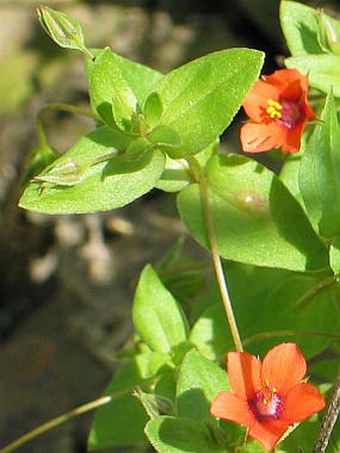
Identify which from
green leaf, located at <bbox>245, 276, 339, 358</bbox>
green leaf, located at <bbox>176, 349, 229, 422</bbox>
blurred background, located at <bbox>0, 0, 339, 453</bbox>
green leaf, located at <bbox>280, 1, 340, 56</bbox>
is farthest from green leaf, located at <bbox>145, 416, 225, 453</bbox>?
blurred background, located at <bbox>0, 0, 339, 453</bbox>

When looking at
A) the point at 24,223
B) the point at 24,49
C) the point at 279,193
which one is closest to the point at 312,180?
the point at 279,193

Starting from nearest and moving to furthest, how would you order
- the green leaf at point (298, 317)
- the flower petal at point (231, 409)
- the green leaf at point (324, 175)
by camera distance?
the flower petal at point (231, 409) → the green leaf at point (324, 175) → the green leaf at point (298, 317)

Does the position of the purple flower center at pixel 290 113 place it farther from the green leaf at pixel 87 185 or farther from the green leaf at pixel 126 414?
the green leaf at pixel 126 414

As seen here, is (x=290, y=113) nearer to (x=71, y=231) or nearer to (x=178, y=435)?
(x=178, y=435)

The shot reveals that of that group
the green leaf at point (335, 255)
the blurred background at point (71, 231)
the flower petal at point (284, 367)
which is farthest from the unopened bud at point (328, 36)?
the blurred background at point (71, 231)

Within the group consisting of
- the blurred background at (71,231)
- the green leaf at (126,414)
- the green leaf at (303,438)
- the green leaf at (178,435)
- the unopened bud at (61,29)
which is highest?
the unopened bud at (61,29)

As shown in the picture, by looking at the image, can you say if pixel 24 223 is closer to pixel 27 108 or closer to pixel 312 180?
pixel 27 108
